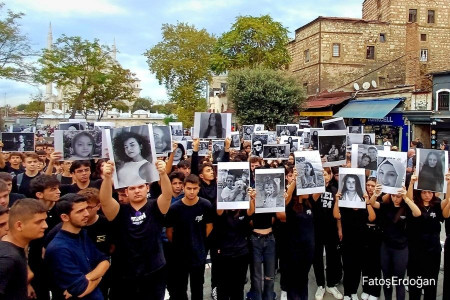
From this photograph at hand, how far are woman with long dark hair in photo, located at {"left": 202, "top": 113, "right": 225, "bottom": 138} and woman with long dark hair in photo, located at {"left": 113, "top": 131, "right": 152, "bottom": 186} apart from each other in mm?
4091

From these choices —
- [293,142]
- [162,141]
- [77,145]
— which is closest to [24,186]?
[77,145]

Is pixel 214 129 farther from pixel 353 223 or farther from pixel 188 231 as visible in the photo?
pixel 188 231

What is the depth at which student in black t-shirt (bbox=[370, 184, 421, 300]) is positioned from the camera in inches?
218

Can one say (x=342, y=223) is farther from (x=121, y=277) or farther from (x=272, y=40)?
(x=272, y=40)

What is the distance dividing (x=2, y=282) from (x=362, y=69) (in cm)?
3650

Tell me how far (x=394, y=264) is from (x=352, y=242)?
662 millimetres

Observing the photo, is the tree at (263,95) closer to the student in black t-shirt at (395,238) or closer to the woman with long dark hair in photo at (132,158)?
the student in black t-shirt at (395,238)

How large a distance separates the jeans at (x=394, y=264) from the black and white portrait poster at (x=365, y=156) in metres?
1.66

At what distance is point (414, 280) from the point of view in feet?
18.2

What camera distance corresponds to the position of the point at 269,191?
17.7ft

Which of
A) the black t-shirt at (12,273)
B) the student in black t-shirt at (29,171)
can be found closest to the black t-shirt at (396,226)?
the black t-shirt at (12,273)

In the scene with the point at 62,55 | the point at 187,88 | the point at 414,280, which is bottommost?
the point at 414,280

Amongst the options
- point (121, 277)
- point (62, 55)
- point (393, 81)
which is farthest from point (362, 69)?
point (121, 277)

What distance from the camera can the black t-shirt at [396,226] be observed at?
5.54m
